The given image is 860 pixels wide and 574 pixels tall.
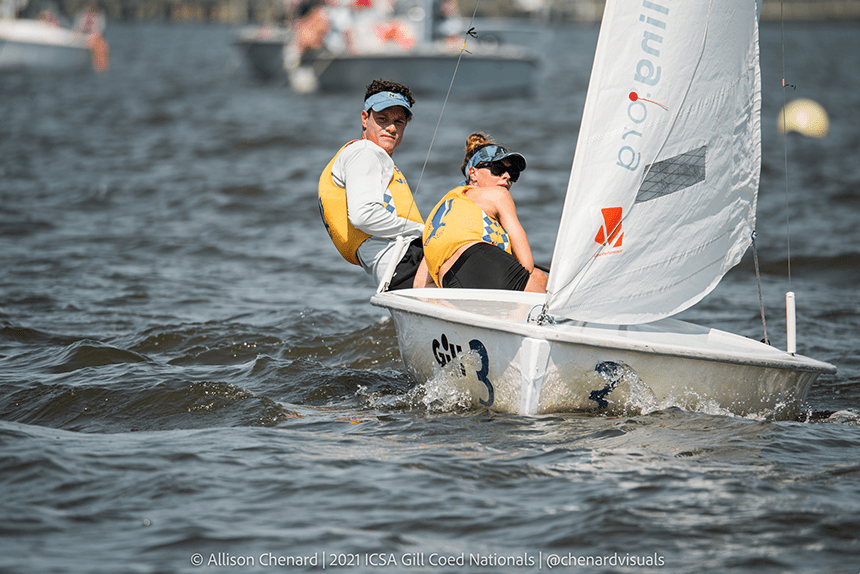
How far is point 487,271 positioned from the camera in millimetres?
4711

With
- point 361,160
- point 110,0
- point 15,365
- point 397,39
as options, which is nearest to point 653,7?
point 361,160

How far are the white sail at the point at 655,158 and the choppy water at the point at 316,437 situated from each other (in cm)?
63

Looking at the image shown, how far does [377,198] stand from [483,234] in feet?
2.03

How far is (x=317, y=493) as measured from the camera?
3549 mm

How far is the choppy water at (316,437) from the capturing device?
317 centimetres

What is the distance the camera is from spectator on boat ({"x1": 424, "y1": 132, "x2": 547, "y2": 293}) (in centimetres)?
460

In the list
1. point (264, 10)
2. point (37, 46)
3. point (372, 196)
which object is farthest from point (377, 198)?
point (264, 10)

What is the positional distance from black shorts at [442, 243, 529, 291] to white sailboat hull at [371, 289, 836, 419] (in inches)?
8.1

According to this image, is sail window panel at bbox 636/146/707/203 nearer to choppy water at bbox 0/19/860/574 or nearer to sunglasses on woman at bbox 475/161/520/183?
sunglasses on woman at bbox 475/161/520/183

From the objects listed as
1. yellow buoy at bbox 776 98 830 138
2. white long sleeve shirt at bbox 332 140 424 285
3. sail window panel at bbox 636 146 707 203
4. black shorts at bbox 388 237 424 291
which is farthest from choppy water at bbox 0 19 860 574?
yellow buoy at bbox 776 98 830 138

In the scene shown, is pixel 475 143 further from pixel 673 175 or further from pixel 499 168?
pixel 673 175

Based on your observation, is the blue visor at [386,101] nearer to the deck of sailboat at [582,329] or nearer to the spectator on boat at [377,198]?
the spectator on boat at [377,198]

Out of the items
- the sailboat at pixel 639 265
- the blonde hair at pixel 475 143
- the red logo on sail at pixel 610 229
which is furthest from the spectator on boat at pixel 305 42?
the red logo on sail at pixel 610 229

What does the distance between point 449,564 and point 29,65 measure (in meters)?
33.9
